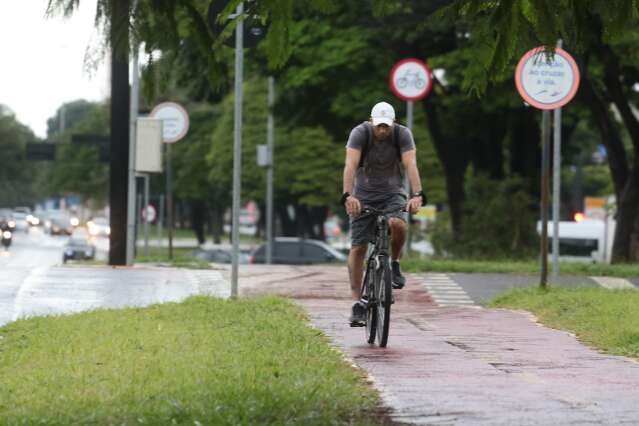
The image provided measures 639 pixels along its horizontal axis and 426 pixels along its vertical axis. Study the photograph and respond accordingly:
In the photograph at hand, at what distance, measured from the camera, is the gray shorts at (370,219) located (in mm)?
10281

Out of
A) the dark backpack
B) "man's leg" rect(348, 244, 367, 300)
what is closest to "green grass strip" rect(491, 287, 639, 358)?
"man's leg" rect(348, 244, 367, 300)

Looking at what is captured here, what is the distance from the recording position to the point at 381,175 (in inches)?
408

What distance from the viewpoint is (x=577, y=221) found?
5403 centimetres

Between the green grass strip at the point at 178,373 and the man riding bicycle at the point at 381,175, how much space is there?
82cm

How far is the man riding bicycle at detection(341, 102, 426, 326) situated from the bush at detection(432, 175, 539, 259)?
60.8 feet

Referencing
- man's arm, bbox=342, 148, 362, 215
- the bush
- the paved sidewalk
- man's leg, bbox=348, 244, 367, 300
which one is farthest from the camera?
the bush

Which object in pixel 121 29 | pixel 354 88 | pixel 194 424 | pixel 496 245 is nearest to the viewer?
pixel 194 424

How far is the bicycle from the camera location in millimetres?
9977

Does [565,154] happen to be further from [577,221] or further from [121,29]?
[121,29]

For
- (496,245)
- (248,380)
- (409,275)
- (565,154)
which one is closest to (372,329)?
(248,380)

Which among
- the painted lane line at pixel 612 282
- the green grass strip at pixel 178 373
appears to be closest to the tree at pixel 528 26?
the green grass strip at pixel 178 373

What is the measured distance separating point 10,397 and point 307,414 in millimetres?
1773

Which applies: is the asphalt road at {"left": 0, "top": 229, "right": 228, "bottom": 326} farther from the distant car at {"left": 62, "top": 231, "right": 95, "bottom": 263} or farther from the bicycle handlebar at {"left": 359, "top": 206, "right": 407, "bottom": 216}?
the distant car at {"left": 62, "top": 231, "right": 95, "bottom": 263}

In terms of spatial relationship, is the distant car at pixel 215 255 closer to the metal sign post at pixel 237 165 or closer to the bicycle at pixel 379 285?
the metal sign post at pixel 237 165
